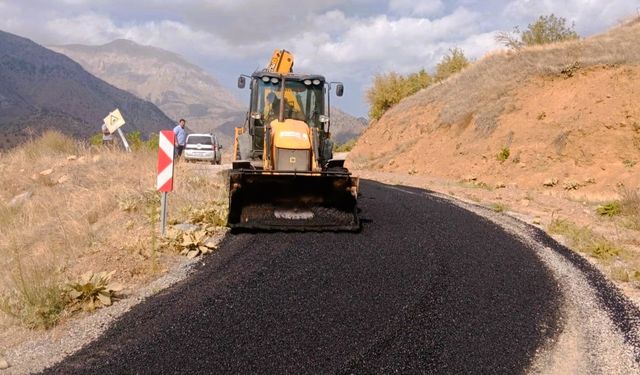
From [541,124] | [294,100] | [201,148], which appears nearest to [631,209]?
[294,100]

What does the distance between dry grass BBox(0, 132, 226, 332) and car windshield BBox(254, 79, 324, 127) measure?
7.21ft

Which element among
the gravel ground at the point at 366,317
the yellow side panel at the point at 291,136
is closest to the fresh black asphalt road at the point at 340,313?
the gravel ground at the point at 366,317

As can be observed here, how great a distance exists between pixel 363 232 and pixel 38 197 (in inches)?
375

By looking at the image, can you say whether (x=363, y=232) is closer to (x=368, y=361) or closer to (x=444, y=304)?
(x=444, y=304)

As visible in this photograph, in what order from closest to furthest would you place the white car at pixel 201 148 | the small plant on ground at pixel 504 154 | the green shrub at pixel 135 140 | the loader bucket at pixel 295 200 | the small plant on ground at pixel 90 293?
1. the small plant on ground at pixel 90 293
2. the loader bucket at pixel 295 200
3. the green shrub at pixel 135 140
4. the small plant on ground at pixel 504 154
5. the white car at pixel 201 148

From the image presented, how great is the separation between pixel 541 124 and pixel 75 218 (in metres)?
18.2

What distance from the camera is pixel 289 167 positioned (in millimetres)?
9938

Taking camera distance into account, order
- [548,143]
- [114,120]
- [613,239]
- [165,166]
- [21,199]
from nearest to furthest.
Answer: [165,166], [613,239], [21,199], [114,120], [548,143]

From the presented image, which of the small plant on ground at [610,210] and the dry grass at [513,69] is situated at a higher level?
the dry grass at [513,69]

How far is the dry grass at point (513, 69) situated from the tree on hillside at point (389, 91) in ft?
30.6

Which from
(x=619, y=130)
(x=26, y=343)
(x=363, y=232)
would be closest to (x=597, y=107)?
(x=619, y=130)

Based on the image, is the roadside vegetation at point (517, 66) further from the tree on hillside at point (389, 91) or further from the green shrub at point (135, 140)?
the green shrub at point (135, 140)

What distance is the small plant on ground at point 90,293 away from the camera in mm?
5535

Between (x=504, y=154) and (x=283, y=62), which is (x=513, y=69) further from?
(x=283, y=62)
